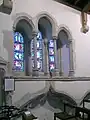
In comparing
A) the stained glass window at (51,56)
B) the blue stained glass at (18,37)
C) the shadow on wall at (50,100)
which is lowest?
the shadow on wall at (50,100)

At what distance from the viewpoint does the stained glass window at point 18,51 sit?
650 cm

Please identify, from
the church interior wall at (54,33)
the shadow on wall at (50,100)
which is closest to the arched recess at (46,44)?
the church interior wall at (54,33)

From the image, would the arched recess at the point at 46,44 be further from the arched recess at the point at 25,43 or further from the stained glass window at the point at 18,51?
the stained glass window at the point at 18,51

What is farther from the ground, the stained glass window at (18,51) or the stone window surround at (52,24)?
the stone window surround at (52,24)

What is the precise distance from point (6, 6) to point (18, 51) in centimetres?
166

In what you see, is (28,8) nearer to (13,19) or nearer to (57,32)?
(13,19)

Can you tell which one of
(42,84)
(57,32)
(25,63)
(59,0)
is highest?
(59,0)

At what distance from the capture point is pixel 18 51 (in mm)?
6594

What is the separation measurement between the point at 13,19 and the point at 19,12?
320 millimetres

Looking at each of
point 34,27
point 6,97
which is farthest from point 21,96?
point 34,27

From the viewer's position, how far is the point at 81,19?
24.5 feet

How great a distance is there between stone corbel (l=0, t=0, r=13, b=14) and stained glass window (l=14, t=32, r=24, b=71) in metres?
1.26

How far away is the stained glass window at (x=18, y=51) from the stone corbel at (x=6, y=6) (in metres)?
1.26

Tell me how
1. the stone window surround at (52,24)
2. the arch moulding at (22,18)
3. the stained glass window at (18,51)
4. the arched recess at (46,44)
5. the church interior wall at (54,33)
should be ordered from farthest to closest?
1. the arched recess at (46,44)
2. the stained glass window at (18,51)
3. the stone window surround at (52,24)
4. the arch moulding at (22,18)
5. the church interior wall at (54,33)
